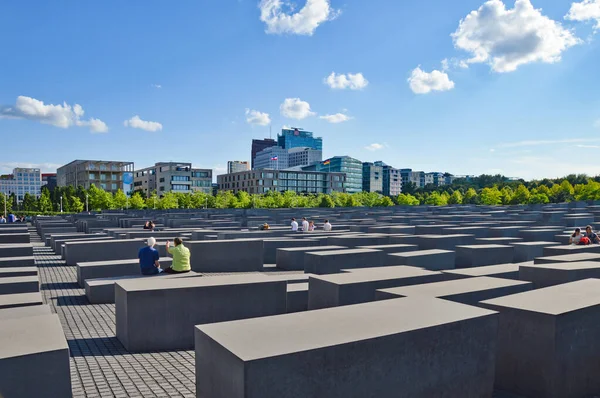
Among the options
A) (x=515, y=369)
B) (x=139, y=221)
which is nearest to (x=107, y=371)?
(x=515, y=369)

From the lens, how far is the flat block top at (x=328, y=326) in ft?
14.2

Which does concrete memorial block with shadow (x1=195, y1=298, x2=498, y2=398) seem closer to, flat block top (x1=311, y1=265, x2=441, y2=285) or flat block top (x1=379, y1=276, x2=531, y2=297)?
flat block top (x1=379, y1=276, x2=531, y2=297)

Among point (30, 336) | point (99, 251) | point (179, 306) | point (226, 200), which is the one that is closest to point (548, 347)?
point (179, 306)

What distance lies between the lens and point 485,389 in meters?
5.43

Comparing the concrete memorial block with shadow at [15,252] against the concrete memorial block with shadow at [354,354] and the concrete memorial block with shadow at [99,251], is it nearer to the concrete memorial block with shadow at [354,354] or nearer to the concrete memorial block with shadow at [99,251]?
the concrete memorial block with shadow at [99,251]

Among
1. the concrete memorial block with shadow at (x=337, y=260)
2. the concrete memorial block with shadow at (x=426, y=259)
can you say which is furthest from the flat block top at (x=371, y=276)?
the concrete memorial block with shadow at (x=337, y=260)

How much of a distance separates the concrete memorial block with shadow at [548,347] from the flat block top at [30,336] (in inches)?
209

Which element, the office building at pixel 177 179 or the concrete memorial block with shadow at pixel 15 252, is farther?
the office building at pixel 177 179

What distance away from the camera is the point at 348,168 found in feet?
581

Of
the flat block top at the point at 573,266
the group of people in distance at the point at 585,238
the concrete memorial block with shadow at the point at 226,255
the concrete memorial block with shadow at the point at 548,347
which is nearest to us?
the concrete memorial block with shadow at the point at 548,347

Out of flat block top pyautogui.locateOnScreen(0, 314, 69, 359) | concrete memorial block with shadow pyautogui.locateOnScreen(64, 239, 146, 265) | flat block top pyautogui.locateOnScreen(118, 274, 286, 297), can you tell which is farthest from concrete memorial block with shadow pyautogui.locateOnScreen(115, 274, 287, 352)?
concrete memorial block with shadow pyautogui.locateOnScreen(64, 239, 146, 265)

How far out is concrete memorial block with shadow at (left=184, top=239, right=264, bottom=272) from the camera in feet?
50.8

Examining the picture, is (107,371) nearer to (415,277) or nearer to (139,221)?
(415,277)

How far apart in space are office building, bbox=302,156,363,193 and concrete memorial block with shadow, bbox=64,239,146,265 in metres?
155
